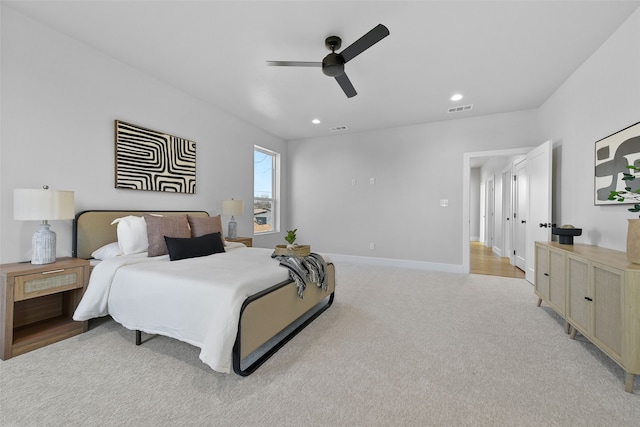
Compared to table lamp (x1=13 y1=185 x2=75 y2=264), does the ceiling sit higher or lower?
higher

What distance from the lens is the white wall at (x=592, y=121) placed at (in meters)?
2.21

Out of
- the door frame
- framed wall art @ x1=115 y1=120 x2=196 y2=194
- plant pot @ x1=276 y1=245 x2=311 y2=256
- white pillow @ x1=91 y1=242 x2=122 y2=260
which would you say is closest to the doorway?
the door frame

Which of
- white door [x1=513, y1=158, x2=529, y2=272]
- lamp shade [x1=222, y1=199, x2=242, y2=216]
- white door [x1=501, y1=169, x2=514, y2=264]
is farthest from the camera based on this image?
white door [x1=501, y1=169, x2=514, y2=264]

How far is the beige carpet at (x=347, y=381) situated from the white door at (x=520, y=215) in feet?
9.34

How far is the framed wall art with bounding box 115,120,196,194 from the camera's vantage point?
9.80 feet

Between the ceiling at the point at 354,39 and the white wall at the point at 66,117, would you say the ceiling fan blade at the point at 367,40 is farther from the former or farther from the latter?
the white wall at the point at 66,117

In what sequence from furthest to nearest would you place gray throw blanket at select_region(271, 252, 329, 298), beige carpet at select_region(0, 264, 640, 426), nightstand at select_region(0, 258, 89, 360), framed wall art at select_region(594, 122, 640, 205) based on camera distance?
gray throw blanket at select_region(271, 252, 329, 298) < framed wall art at select_region(594, 122, 640, 205) < nightstand at select_region(0, 258, 89, 360) < beige carpet at select_region(0, 264, 640, 426)

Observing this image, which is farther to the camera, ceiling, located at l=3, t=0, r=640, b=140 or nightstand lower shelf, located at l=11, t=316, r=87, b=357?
ceiling, located at l=3, t=0, r=640, b=140

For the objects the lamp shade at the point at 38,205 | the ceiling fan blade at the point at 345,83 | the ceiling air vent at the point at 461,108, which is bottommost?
the lamp shade at the point at 38,205

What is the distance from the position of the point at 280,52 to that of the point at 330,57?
65cm

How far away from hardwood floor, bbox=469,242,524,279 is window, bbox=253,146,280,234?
160 inches

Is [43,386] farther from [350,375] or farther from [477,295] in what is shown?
Result: [477,295]

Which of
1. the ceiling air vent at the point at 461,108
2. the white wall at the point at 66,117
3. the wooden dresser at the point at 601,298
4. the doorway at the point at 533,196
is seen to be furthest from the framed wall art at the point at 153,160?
the doorway at the point at 533,196

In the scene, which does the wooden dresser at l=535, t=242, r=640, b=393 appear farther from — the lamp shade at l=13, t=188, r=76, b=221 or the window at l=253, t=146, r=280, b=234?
the window at l=253, t=146, r=280, b=234
